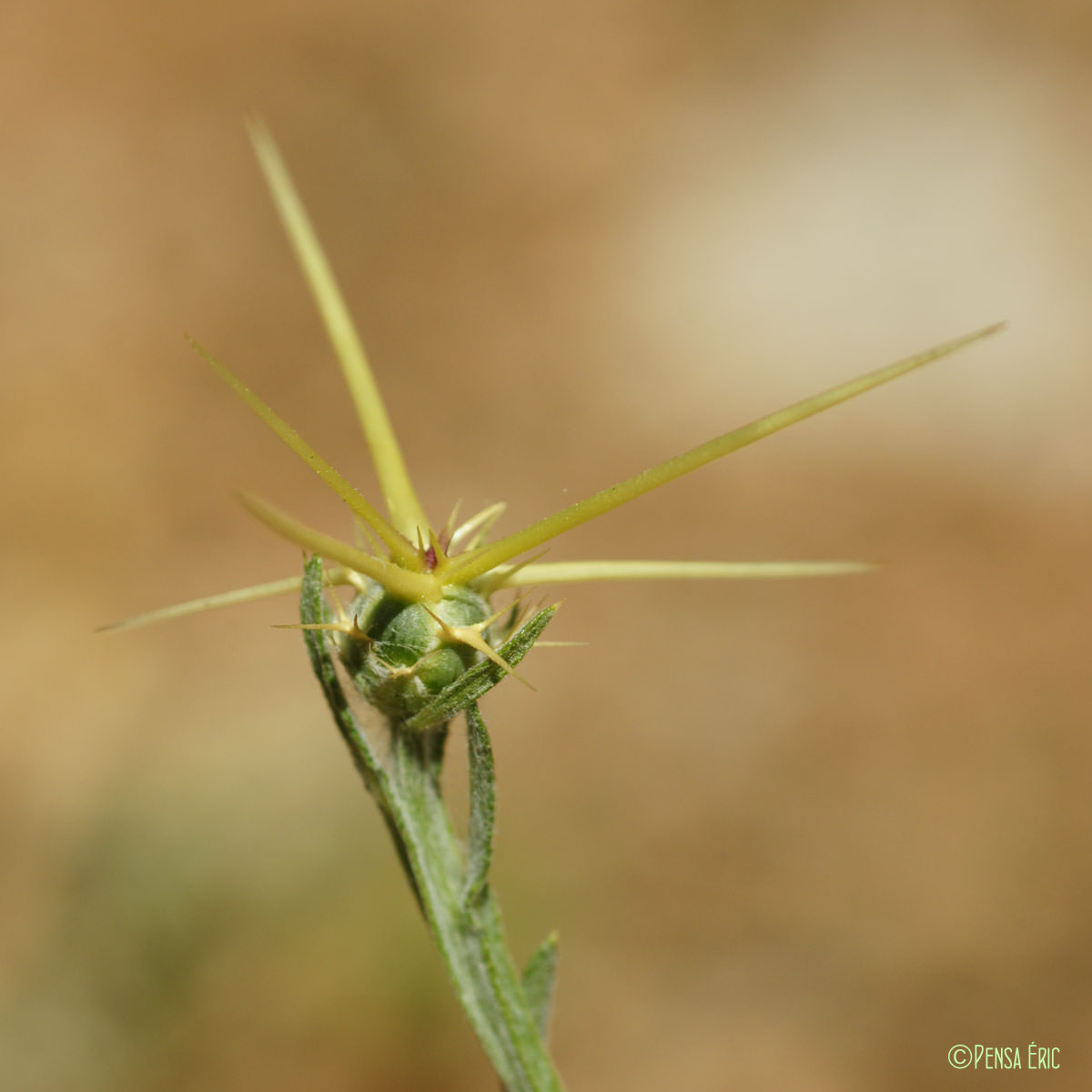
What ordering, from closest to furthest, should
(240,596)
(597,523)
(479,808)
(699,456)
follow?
(699,456)
(240,596)
(479,808)
(597,523)

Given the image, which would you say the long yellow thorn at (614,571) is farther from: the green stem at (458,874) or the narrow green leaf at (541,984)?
the narrow green leaf at (541,984)

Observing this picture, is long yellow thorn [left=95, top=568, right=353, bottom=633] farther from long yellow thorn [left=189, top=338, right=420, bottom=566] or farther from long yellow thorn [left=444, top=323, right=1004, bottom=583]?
long yellow thorn [left=444, top=323, right=1004, bottom=583]

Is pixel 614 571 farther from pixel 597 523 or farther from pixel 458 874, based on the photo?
pixel 597 523

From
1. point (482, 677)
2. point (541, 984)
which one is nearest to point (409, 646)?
point (482, 677)

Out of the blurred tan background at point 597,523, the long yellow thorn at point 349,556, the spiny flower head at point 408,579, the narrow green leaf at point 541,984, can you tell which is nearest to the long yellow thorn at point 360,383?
the spiny flower head at point 408,579

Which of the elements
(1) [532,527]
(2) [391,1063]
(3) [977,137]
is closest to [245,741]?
(2) [391,1063]

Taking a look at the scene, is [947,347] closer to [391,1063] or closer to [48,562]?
[391,1063]
